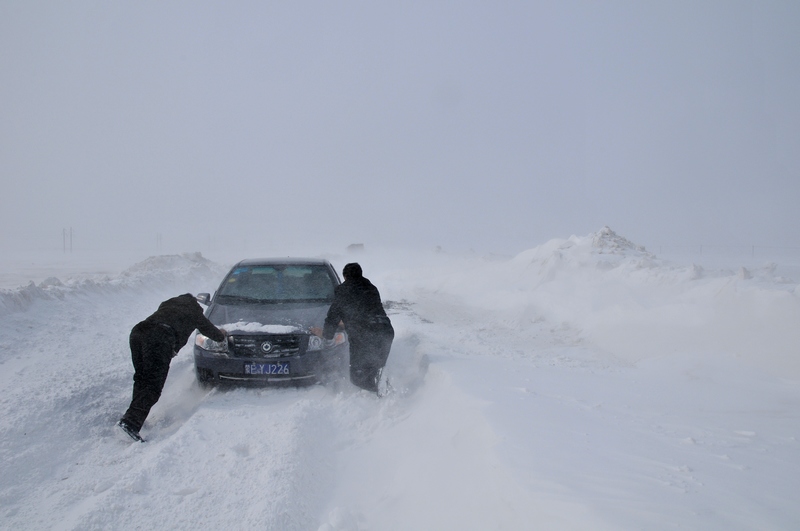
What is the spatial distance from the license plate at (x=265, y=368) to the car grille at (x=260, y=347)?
0.31 feet

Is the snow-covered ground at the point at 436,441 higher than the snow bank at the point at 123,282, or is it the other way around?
the snow-covered ground at the point at 436,441

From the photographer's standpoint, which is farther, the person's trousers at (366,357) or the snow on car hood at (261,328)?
the person's trousers at (366,357)

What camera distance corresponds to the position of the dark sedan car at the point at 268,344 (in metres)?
5.01

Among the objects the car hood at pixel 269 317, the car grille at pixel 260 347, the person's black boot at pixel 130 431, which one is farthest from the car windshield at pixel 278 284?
the person's black boot at pixel 130 431

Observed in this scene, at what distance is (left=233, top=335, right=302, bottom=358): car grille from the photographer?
5039mm

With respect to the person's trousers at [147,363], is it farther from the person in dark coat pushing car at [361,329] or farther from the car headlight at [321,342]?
the person in dark coat pushing car at [361,329]

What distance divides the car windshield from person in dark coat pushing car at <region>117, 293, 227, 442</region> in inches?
55.8

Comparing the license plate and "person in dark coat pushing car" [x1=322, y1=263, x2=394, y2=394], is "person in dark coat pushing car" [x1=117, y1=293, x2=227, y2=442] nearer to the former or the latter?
the license plate

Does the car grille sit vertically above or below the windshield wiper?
below

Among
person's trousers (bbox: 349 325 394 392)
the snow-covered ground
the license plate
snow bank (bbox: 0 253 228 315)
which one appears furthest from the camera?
snow bank (bbox: 0 253 228 315)

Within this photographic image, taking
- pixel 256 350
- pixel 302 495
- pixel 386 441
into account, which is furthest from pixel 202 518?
pixel 256 350

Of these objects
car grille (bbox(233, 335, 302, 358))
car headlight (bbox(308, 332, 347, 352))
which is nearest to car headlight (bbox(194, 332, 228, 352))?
car grille (bbox(233, 335, 302, 358))

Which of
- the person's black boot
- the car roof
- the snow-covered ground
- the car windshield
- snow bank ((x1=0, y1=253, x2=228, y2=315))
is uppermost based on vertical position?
the car roof

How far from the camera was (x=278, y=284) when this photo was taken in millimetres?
6562
